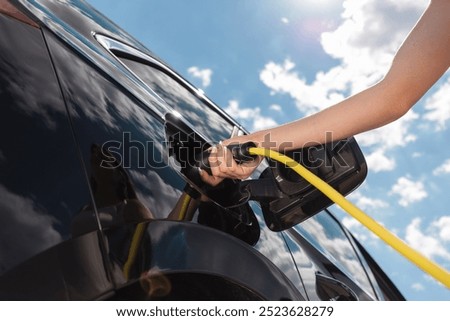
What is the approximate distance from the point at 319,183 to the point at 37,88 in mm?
816

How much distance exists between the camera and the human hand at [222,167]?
6.01 ft

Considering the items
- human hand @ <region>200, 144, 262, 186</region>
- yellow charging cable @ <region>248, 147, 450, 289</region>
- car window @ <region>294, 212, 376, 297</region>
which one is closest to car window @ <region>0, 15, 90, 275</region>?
human hand @ <region>200, 144, 262, 186</region>

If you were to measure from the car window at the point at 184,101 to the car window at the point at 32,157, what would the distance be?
0.77 metres

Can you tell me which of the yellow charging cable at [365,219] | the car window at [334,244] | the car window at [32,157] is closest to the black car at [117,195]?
the car window at [32,157]

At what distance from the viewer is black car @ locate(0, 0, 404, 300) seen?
4.55 feet

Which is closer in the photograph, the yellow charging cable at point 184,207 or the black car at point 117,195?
the black car at point 117,195

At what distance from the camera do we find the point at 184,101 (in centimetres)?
257

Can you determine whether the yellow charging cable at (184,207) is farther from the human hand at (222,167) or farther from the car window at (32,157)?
the car window at (32,157)

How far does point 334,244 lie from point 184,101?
89 cm

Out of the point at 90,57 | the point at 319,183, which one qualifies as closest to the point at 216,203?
the point at 319,183

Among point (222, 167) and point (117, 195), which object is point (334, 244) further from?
→ point (117, 195)

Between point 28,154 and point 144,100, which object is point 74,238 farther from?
point 144,100

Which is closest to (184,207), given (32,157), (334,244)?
(32,157)

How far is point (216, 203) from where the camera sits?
1862 millimetres
